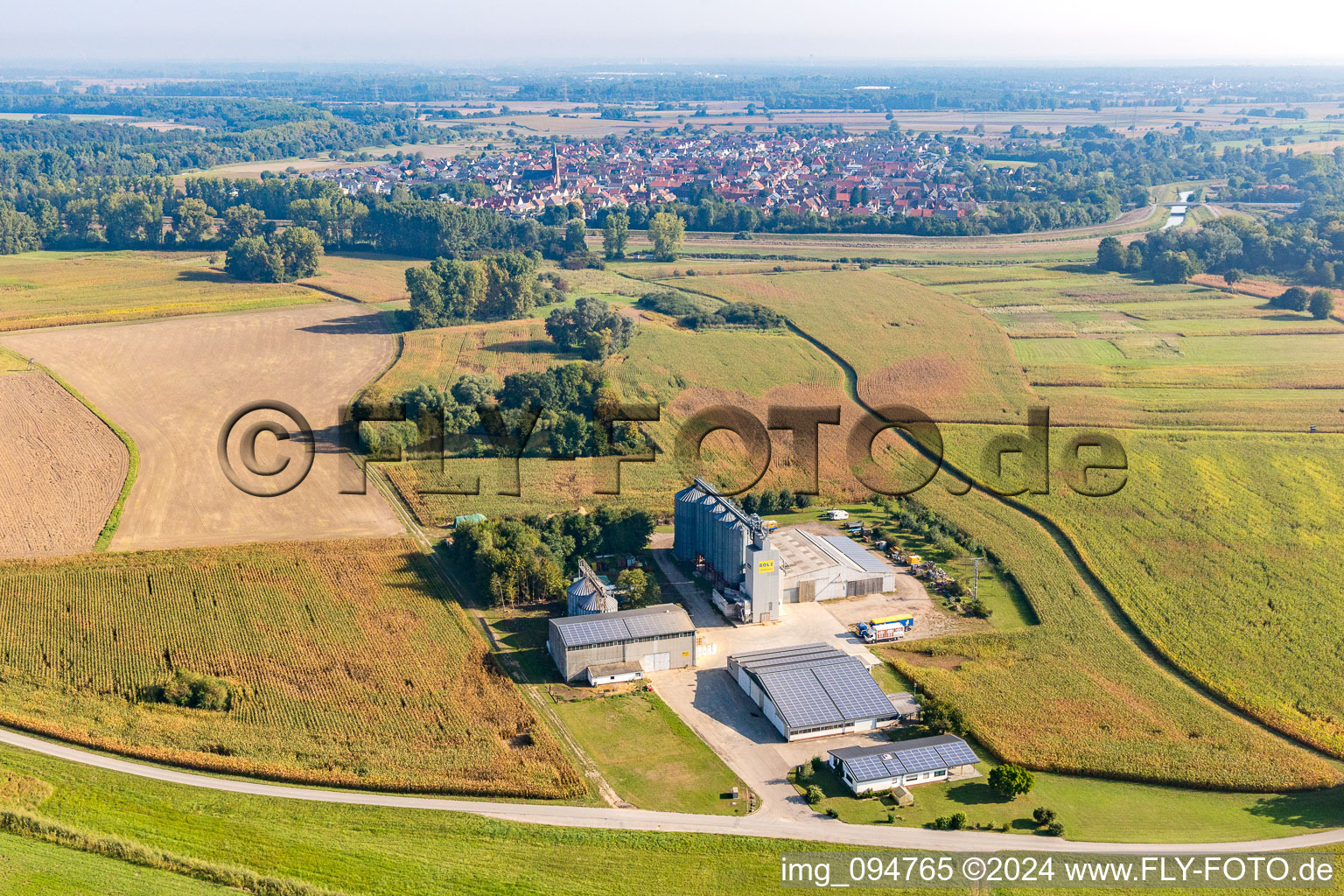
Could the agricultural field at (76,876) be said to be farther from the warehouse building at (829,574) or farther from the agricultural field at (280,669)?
the warehouse building at (829,574)

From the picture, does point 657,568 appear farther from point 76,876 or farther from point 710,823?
point 76,876

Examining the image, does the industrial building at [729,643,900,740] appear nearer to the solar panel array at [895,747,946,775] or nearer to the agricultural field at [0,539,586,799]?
the solar panel array at [895,747,946,775]

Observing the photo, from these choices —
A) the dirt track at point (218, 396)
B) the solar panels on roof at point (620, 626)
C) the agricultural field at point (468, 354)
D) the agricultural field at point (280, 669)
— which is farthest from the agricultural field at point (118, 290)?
the solar panels on roof at point (620, 626)

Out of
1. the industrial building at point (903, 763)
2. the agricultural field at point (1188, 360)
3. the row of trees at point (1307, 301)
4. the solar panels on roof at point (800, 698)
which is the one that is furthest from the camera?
the row of trees at point (1307, 301)

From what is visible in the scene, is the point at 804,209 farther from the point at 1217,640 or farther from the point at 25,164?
the point at 25,164

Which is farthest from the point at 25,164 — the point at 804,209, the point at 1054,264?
the point at 1054,264

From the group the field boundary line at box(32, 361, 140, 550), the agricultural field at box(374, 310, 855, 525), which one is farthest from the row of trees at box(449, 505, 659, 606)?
the field boundary line at box(32, 361, 140, 550)
